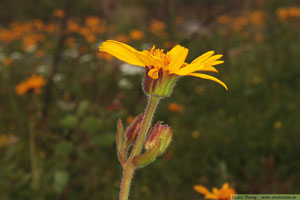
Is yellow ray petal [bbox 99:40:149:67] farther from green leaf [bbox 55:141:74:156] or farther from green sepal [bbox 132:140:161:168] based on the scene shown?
green leaf [bbox 55:141:74:156]

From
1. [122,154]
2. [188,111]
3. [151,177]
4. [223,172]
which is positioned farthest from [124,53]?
[188,111]

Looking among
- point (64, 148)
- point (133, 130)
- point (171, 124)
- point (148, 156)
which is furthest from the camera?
point (171, 124)

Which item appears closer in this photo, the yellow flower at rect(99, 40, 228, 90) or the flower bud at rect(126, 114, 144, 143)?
the yellow flower at rect(99, 40, 228, 90)

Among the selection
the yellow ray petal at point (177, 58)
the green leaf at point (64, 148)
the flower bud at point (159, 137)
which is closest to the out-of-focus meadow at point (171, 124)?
the green leaf at point (64, 148)

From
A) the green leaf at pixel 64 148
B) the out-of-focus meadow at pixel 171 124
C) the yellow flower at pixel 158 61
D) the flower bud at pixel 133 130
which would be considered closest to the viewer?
the yellow flower at pixel 158 61

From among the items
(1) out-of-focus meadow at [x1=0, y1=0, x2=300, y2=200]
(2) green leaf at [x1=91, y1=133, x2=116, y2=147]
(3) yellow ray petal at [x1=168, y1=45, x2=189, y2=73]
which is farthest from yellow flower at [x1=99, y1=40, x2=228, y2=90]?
(2) green leaf at [x1=91, y1=133, x2=116, y2=147]

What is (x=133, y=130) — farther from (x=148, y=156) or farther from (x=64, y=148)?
(x=64, y=148)

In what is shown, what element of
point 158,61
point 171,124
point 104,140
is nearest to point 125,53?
point 158,61

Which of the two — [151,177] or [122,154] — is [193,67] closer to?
[122,154]

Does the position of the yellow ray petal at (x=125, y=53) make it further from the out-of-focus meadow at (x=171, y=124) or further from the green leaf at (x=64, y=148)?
the green leaf at (x=64, y=148)

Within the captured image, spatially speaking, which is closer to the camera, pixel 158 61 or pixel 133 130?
pixel 158 61

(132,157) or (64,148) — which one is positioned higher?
(64,148)
